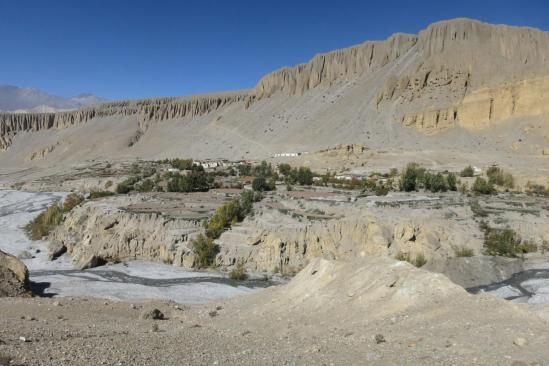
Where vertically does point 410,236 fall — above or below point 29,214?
above

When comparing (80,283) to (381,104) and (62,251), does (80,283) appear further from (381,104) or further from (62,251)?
(381,104)

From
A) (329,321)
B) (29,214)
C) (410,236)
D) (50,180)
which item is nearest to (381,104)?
(50,180)

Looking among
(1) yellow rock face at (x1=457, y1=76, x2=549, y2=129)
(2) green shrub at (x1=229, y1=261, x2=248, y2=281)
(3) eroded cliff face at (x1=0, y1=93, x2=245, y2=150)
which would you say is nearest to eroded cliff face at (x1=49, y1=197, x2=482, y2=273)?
(2) green shrub at (x1=229, y1=261, x2=248, y2=281)

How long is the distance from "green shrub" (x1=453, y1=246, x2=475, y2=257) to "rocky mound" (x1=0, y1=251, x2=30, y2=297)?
46.3ft

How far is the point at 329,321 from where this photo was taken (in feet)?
30.9

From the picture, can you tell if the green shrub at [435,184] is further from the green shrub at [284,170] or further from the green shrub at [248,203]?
the green shrub at [284,170]

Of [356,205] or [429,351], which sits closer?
[429,351]

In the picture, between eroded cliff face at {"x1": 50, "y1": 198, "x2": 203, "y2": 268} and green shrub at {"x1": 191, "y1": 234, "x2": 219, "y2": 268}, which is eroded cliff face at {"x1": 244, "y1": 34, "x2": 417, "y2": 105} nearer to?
eroded cliff face at {"x1": 50, "y1": 198, "x2": 203, "y2": 268}

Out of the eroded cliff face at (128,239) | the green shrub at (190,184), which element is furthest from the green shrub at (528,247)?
the green shrub at (190,184)

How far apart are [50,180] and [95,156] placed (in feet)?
111

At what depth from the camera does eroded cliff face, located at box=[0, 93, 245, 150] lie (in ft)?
345

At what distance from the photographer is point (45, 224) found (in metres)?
27.0

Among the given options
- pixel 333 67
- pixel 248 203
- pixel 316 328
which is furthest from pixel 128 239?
pixel 333 67

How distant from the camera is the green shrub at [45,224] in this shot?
2617cm
